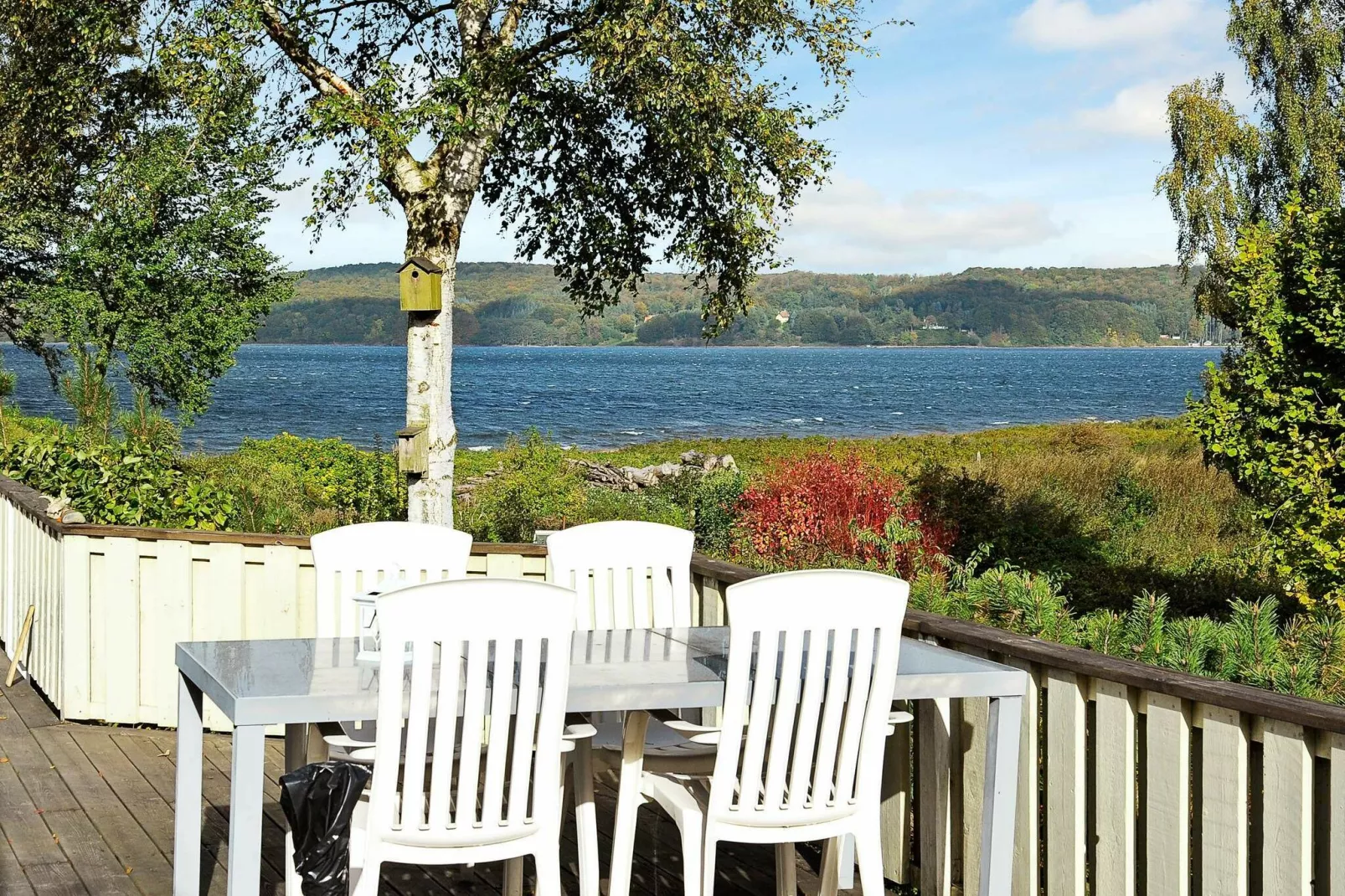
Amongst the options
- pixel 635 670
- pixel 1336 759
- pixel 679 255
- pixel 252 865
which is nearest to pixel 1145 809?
pixel 1336 759

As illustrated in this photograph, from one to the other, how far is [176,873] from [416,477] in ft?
11.1

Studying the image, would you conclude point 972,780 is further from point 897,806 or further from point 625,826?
point 625,826

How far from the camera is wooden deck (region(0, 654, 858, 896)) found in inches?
151

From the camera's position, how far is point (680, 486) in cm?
1214

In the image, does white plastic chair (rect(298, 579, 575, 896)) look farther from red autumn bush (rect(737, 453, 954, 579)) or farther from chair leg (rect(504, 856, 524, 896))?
red autumn bush (rect(737, 453, 954, 579))

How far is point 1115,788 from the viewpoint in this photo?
3.04 m

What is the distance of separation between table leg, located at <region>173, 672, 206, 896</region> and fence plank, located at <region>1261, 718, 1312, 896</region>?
2473 mm

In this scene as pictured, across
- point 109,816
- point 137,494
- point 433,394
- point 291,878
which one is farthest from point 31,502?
point 291,878

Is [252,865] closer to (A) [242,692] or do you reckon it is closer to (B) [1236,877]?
(A) [242,692]

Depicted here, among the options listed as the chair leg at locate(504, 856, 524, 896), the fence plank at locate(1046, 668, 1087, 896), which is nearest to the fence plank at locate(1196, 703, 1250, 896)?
the fence plank at locate(1046, 668, 1087, 896)

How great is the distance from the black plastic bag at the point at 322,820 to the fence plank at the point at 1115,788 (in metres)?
1.75

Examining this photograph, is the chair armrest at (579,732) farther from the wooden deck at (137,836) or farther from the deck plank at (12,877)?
the deck plank at (12,877)

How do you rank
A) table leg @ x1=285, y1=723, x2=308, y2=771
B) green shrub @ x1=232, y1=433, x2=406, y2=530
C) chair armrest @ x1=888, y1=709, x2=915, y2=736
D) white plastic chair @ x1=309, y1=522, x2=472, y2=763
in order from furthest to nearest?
1. green shrub @ x1=232, y1=433, x2=406, y2=530
2. white plastic chair @ x1=309, y1=522, x2=472, y2=763
3. table leg @ x1=285, y1=723, x2=308, y2=771
4. chair armrest @ x1=888, y1=709, x2=915, y2=736

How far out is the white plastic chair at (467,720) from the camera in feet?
8.72
